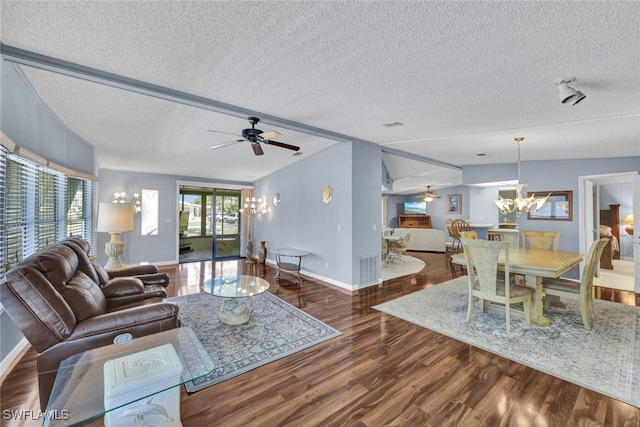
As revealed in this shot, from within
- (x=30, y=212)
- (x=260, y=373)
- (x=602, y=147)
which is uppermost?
(x=602, y=147)

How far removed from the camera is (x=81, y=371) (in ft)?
4.76

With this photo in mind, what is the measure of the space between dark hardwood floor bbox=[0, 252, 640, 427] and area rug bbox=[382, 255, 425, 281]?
277cm

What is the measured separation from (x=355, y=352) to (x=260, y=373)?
93 cm

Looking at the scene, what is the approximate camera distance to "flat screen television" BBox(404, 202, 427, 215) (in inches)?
454

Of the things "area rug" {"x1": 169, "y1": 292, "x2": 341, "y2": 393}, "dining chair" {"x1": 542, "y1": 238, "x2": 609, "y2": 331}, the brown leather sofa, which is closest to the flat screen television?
"dining chair" {"x1": 542, "y1": 238, "x2": 609, "y2": 331}

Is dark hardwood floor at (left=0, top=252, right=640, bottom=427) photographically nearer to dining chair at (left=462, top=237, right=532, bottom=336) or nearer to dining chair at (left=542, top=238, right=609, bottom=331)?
dining chair at (left=462, top=237, right=532, bottom=336)

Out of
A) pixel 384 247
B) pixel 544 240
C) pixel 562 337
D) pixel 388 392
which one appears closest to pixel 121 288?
pixel 388 392

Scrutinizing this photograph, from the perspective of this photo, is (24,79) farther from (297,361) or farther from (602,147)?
(602,147)

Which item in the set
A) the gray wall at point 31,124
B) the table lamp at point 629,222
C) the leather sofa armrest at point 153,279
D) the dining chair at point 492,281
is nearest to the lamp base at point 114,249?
the leather sofa armrest at point 153,279

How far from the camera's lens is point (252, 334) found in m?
3.00

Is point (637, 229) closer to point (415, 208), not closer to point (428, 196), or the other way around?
point (428, 196)

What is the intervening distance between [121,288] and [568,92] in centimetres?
466

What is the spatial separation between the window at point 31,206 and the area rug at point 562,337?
400cm

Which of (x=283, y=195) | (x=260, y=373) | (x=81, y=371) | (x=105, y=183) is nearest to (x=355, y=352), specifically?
(x=260, y=373)
